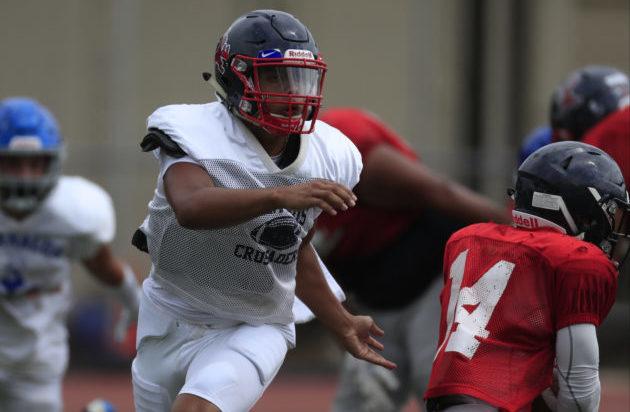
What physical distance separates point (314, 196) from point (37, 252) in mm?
2557

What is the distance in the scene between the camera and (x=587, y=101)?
5.46 meters

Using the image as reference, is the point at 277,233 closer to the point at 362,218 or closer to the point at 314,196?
the point at 314,196

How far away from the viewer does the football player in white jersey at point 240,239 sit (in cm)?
385

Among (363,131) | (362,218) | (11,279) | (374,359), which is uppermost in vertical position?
(363,131)

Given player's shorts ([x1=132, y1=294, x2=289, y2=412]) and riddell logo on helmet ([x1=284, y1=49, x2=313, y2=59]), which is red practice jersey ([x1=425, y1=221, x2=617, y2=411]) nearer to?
player's shorts ([x1=132, y1=294, x2=289, y2=412])

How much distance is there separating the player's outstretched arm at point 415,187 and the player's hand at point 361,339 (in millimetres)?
1159

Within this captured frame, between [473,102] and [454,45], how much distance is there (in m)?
0.61

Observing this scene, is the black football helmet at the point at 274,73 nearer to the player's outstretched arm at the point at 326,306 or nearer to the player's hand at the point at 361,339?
the player's outstretched arm at the point at 326,306

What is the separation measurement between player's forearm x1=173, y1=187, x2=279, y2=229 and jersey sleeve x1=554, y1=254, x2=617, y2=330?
0.82 metres

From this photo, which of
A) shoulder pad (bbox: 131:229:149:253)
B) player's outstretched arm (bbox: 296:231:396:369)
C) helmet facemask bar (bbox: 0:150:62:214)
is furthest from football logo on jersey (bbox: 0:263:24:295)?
player's outstretched arm (bbox: 296:231:396:369)

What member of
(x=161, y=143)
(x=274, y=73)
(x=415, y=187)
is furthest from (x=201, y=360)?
(x=415, y=187)

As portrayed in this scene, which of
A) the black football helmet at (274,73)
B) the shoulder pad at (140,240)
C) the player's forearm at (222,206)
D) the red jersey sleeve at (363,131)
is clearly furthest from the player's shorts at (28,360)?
the player's forearm at (222,206)

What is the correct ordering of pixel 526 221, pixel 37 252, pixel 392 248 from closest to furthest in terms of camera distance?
pixel 526 221 → pixel 392 248 → pixel 37 252

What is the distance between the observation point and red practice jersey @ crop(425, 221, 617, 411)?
358cm
